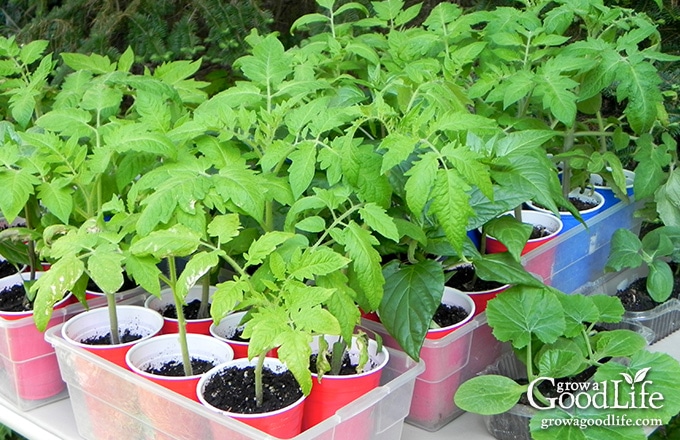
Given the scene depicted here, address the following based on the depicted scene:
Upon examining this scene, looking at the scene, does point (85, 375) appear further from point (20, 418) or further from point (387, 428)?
point (387, 428)

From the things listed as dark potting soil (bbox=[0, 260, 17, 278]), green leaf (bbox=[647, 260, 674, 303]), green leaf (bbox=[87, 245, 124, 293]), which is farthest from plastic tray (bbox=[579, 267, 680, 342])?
dark potting soil (bbox=[0, 260, 17, 278])

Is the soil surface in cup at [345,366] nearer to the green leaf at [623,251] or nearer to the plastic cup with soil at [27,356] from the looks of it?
the plastic cup with soil at [27,356]

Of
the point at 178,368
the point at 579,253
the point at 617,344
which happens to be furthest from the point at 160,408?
the point at 579,253

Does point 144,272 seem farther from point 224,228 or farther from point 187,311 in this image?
point 187,311

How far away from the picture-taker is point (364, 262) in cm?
105

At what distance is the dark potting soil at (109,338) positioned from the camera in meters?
1.27

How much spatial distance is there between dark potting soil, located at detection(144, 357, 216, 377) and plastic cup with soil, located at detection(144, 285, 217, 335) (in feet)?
0.33

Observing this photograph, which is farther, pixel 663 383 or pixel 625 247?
pixel 625 247

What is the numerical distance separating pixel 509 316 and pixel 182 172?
518 mm

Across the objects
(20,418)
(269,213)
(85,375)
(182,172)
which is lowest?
(20,418)

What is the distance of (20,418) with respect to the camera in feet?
4.23

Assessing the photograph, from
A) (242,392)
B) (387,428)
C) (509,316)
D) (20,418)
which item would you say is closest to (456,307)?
(509,316)

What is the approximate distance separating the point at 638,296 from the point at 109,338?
3.21 feet

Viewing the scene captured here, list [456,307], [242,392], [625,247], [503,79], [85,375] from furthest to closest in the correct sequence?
1. [625,247]
2. [503,79]
3. [456,307]
4. [85,375]
5. [242,392]
